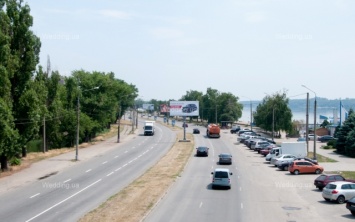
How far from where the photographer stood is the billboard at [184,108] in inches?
3546

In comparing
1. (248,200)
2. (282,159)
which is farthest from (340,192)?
(282,159)

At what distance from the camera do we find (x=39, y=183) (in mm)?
37250

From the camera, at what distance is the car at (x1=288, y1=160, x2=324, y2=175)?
43.9 m

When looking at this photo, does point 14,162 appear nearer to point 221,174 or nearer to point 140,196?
point 140,196

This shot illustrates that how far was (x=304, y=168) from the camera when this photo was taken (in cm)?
4388

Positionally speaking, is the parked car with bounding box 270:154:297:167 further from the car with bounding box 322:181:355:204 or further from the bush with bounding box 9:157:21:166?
the bush with bounding box 9:157:21:166

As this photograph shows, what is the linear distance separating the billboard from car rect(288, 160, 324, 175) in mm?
47155

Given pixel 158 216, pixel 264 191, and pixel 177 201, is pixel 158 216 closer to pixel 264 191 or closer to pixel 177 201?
pixel 177 201

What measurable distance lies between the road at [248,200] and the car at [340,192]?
0.49 metres

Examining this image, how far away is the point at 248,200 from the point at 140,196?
684 centimetres

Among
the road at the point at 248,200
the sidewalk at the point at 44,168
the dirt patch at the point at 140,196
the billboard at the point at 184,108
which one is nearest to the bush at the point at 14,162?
the sidewalk at the point at 44,168

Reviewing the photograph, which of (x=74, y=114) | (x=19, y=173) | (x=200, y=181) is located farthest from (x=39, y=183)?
(x=74, y=114)

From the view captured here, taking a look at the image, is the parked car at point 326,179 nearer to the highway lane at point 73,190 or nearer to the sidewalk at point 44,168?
the highway lane at point 73,190

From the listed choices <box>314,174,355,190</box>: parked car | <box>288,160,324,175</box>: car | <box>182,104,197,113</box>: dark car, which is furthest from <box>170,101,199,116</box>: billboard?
<box>314,174,355,190</box>: parked car
